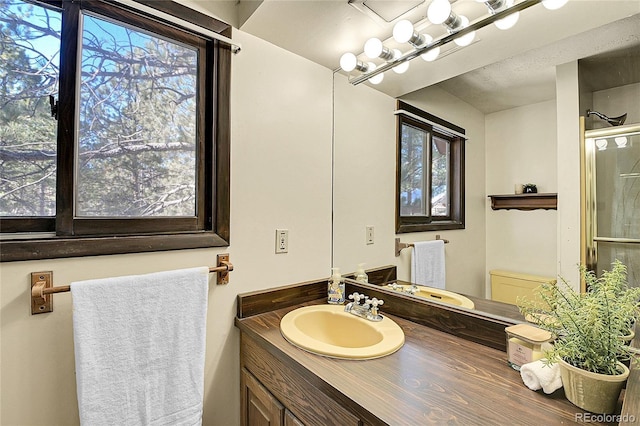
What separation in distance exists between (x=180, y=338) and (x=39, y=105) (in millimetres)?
914

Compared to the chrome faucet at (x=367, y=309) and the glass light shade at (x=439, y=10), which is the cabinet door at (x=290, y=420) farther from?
the glass light shade at (x=439, y=10)

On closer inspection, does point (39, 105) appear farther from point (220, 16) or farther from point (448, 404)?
point (448, 404)

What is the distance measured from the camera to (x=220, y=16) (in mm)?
1259

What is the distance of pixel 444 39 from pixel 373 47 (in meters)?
0.32

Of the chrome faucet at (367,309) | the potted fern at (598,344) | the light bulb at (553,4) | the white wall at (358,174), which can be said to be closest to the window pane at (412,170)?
the white wall at (358,174)

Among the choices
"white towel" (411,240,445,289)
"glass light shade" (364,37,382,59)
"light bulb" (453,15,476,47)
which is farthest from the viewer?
"glass light shade" (364,37,382,59)

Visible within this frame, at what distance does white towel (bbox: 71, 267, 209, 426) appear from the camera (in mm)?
898

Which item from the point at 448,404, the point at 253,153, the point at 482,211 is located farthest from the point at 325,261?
the point at 448,404

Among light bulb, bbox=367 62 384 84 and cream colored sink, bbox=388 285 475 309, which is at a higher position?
light bulb, bbox=367 62 384 84

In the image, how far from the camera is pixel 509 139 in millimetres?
1008

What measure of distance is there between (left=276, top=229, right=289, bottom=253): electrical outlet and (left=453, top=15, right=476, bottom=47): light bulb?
3.55 ft

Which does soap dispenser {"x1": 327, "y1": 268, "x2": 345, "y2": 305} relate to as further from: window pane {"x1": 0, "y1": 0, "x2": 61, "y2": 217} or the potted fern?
window pane {"x1": 0, "y1": 0, "x2": 61, "y2": 217}


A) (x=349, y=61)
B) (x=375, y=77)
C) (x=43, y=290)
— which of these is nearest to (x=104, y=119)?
(x=43, y=290)

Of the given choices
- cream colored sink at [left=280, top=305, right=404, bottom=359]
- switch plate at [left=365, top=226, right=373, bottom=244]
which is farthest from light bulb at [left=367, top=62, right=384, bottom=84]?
cream colored sink at [left=280, top=305, right=404, bottom=359]
